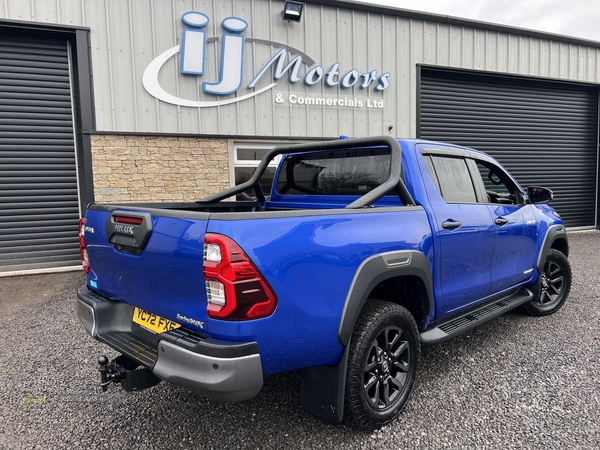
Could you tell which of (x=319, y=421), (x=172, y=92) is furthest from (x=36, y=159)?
(x=319, y=421)

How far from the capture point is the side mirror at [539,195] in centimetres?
416

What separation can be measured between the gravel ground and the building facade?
418cm

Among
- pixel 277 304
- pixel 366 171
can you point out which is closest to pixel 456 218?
pixel 366 171

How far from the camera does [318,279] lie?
7.02ft

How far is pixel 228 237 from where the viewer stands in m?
1.89

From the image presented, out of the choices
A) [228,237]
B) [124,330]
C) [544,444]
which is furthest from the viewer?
[124,330]

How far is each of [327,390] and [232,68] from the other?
6.98 meters

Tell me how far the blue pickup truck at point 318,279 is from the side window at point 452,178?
0.01 m

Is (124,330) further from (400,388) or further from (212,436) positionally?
(400,388)

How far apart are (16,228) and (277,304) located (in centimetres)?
742

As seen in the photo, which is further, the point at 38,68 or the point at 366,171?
the point at 38,68

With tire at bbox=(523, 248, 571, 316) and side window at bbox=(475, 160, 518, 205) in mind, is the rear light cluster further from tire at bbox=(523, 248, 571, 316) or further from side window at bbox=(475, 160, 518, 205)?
tire at bbox=(523, 248, 571, 316)

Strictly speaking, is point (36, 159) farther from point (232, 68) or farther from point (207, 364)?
point (207, 364)

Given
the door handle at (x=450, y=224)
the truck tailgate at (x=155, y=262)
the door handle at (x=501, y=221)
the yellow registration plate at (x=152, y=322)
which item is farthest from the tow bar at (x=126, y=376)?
the door handle at (x=501, y=221)
